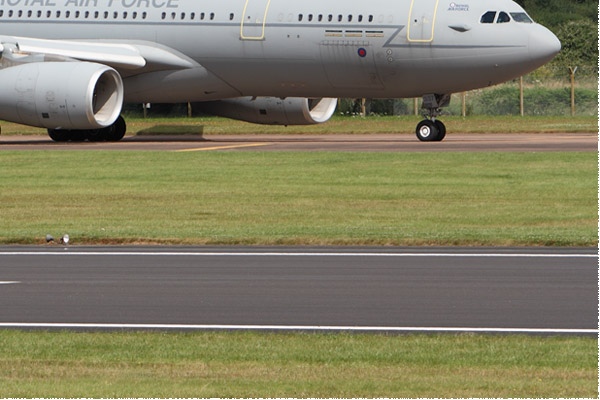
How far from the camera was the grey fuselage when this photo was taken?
3528cm

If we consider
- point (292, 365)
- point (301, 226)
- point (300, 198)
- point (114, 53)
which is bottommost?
point (292, 365)

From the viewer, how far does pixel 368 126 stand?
151ft

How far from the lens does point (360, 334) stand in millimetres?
11992

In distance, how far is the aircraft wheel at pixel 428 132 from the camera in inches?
1451

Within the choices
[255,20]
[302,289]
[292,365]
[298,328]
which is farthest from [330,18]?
[292,365]

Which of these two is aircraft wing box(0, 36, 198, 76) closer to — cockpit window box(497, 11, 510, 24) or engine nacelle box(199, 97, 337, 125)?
engine nacelle box(199, 97, 337, 125)

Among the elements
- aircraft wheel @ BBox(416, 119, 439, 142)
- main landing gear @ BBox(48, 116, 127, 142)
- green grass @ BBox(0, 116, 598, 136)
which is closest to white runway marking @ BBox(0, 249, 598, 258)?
aircraft wheel @ BBox(416, 119, 439, 142)

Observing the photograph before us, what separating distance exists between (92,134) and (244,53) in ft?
16.0

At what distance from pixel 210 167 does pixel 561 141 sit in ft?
36.3

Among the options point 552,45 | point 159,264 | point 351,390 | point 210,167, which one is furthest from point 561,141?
point 351,390

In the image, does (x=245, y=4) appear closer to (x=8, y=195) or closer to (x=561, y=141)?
(x=561, y=141)

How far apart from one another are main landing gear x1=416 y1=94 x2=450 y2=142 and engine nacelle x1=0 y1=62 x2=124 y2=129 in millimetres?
7556

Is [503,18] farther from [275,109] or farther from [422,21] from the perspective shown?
[275,109]

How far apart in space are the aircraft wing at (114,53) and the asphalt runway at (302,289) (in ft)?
63.6
